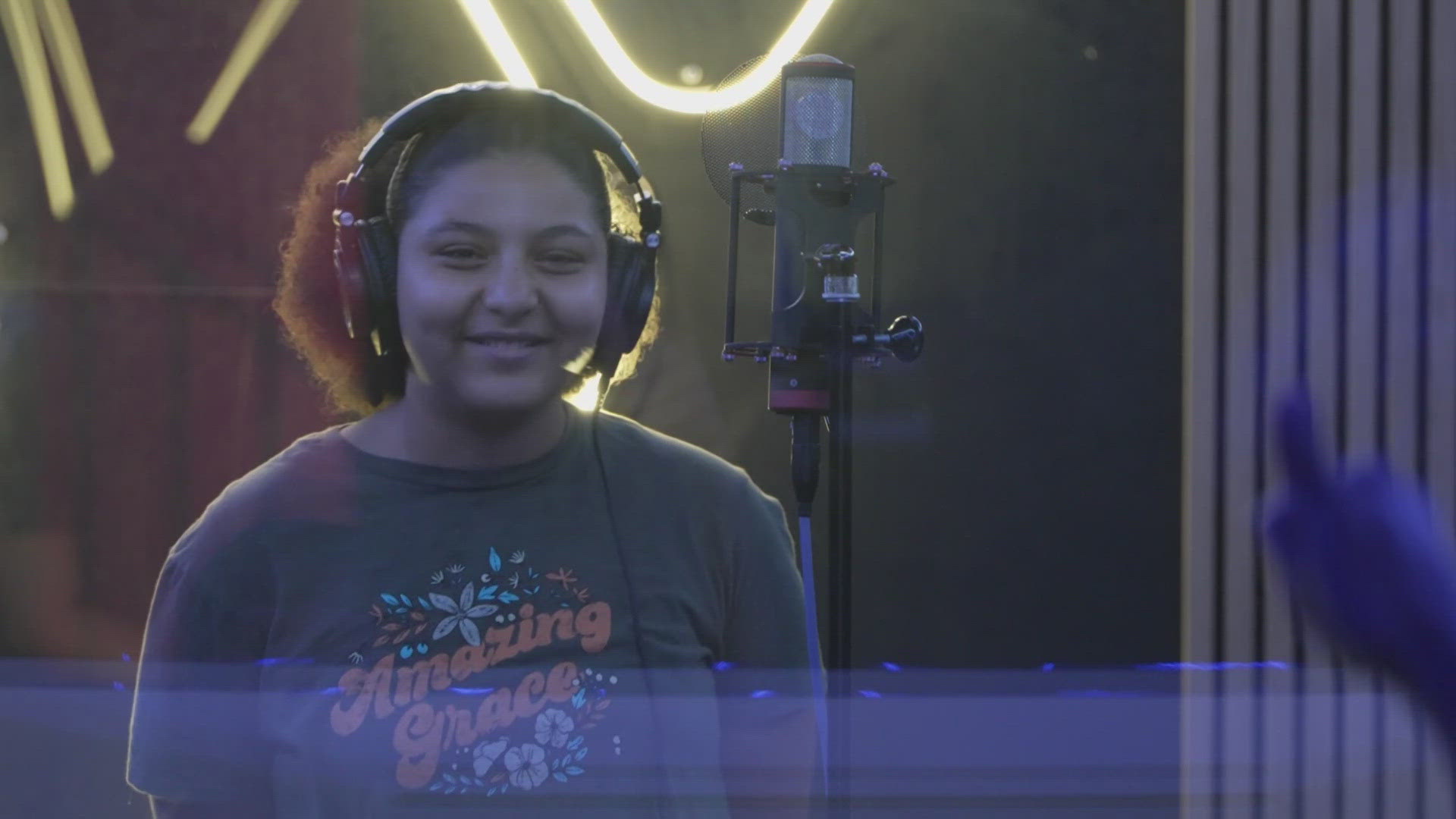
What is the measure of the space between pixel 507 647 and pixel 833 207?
75 cm

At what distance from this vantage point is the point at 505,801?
1.62 metres

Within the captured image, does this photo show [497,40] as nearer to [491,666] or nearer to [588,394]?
[588,394]

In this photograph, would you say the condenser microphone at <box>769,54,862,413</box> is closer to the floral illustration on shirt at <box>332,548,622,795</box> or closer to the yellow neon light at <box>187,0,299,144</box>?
the floral illustration on shirt at <box>332,548,622,795</box>

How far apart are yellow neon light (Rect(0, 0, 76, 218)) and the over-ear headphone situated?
24.2 inches

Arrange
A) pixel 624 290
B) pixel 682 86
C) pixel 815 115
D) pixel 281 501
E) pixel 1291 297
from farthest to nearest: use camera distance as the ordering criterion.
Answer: pixel 1291 297, pixel 682 86, pixel 815 115, pixel 624 290, pixel 281 501

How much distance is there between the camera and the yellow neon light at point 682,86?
2.11m

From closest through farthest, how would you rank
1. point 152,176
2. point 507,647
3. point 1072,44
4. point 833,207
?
point 507,647
point 833,207
point 152,176
point 1072,44

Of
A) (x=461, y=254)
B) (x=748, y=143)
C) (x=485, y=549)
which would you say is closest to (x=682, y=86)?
(x=748, y=143)

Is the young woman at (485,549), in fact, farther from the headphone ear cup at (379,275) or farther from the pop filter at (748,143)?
the pop filter at (748,143)

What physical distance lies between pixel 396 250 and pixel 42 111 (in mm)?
860

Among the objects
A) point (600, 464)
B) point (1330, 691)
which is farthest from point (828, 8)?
point (1330, 691)

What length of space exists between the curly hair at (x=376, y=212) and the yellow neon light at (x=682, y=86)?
0.41 metres

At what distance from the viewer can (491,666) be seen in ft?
5.27

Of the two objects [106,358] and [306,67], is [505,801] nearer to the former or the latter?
[106,358]
